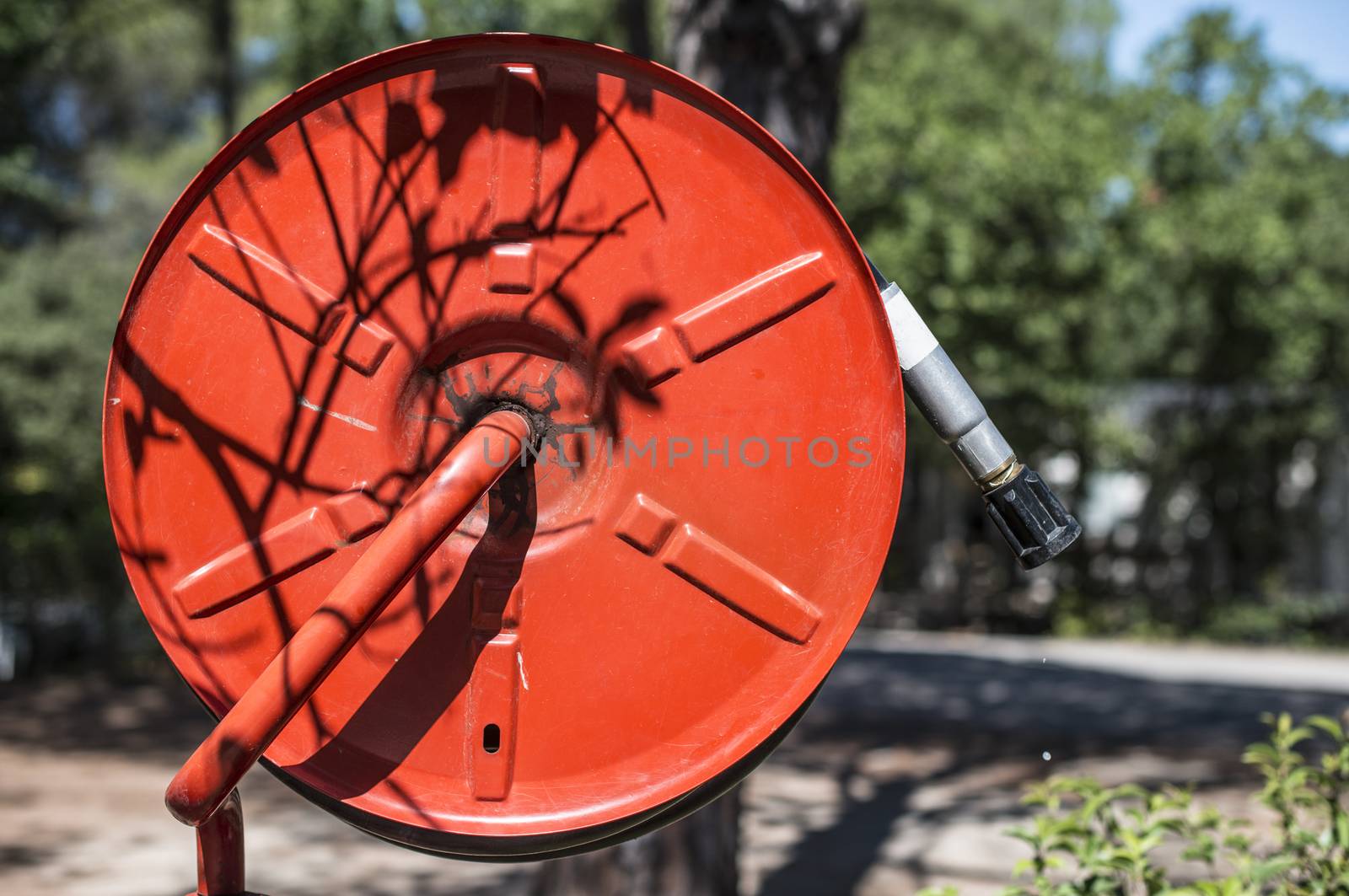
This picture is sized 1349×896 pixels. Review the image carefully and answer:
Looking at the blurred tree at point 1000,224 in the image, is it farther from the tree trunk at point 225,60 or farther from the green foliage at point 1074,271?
the tree trunk at point 225,60

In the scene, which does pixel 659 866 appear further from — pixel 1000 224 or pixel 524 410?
pixel 1000 224

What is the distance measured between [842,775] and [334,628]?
6863 mm

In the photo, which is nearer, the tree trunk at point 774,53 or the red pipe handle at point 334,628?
the red pipe handle at point 334,628

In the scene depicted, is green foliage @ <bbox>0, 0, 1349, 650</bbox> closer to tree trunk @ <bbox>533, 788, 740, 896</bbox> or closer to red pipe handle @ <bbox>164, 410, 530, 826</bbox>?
tree trunk @ <bbox>533, 788, 740, 896</bbox>

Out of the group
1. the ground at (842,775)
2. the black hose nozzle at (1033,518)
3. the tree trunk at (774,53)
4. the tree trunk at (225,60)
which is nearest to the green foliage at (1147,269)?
the ground at (842,775)

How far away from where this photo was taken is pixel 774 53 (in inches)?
144

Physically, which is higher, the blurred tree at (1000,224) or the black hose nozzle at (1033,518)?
the blurred tree at (1000,224)

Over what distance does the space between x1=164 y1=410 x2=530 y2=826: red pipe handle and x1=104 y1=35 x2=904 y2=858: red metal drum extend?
14cm

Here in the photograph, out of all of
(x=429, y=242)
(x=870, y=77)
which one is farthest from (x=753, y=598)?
(x=870, y=77)

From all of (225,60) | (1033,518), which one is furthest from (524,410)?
(225,60)

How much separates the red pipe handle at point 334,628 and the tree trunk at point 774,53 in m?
2.57

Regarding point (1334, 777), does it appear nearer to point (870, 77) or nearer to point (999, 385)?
point (999, 385)

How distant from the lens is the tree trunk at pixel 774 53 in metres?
3.63

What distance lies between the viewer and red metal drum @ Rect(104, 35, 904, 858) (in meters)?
1.45
